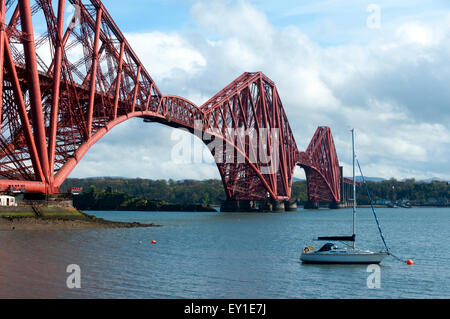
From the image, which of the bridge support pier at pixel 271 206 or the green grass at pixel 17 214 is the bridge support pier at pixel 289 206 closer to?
the bridge support pier at pixel 271 206

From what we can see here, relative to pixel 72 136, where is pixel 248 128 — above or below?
above

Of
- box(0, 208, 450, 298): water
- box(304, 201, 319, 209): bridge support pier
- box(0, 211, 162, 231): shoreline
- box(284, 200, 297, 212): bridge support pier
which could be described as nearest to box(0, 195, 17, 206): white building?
box(0, 211, 162, 231): shoreline

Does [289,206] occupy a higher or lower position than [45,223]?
higher

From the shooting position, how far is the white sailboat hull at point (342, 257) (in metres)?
36.8

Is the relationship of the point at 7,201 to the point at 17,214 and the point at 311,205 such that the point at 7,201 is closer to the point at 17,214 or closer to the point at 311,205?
the point at 17,214

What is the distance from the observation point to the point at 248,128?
118625mm

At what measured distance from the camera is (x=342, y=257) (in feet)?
120

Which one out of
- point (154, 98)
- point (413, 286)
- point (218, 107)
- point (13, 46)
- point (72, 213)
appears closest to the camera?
point (413, 286)

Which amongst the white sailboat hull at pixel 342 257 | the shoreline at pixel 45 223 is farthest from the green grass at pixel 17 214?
the white sailboat hull at pixel 342 257

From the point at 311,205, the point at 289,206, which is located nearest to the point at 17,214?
the point at 289,206

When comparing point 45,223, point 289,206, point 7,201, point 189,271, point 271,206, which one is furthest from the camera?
point 289,206
